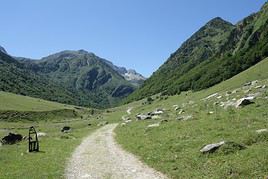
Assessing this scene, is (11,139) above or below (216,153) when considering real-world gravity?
above

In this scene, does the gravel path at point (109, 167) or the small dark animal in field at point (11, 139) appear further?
the small dark animal in field at point (11, 139)

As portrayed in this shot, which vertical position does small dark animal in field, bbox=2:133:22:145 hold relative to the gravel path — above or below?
above

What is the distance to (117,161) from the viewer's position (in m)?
28.3

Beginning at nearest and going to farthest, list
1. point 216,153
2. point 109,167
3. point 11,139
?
point 216,153
point 109,167
point 11,139

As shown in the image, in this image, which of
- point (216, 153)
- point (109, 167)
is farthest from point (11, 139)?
point (216, 153)

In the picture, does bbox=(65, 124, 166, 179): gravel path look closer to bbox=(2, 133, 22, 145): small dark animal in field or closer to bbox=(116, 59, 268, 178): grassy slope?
bbox=(116, 59, 268, 178): grassy slope

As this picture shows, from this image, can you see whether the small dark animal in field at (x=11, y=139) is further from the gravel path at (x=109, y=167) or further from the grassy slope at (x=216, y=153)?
the grassy slope at (x=216, y=153)

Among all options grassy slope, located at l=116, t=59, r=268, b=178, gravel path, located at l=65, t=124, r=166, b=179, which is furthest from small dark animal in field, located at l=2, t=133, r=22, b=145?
grassy slope, located at l=116, t=59, r=268, b=178

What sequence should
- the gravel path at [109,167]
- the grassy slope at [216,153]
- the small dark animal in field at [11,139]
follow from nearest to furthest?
the grassy slope at [216,153], the gravel path at [109,167], the small dark animal in field at [11,139]

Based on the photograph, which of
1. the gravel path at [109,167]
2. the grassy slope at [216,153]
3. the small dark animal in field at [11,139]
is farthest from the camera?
the small dark animal in field at [11,139]

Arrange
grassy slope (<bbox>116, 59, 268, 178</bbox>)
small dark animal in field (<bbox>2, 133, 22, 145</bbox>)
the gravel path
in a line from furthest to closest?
small dark animal in field (<bbox>2, 133, 22, 145</bbox>), the gravel path, grassy slope (<bbox>116, 59, 268, 178</bbox>)

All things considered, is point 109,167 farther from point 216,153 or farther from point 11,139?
point 11,139

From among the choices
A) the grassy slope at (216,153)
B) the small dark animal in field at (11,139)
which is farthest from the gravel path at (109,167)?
the small dark animal in field at (11,139)

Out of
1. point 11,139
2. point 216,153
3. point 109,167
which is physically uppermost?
point 11,139
